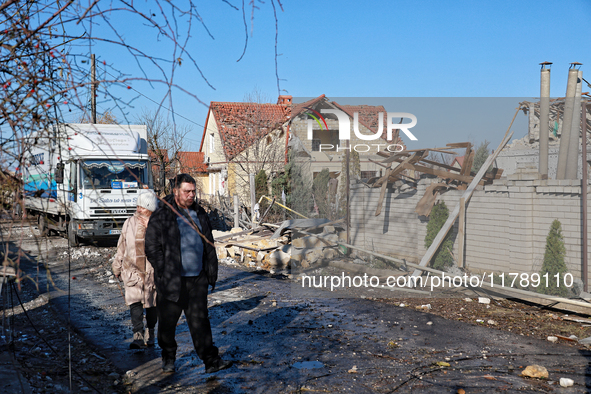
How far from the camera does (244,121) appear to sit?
2625cm

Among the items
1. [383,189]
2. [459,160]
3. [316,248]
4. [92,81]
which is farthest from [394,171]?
[92,81]

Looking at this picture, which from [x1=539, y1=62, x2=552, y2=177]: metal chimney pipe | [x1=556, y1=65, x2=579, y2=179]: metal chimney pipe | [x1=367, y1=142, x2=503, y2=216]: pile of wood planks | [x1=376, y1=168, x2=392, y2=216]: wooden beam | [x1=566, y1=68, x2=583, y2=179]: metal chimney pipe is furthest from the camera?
[x1=376, y1=168, x2=392, y2=216]: wooden beam

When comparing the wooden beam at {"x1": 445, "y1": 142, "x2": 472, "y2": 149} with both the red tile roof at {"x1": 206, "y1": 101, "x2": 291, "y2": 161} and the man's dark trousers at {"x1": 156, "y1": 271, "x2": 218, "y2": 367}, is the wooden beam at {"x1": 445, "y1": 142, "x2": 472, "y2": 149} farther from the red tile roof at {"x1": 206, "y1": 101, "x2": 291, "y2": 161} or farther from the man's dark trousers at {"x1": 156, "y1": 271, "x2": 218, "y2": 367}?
the red tile roof at {"x1": 206, "y1": 101, "x2": 291, "y2": 161}

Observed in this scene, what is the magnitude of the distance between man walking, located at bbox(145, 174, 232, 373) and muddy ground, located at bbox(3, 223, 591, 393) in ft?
1.25

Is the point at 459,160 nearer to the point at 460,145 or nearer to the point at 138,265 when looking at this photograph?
the point at 460,145

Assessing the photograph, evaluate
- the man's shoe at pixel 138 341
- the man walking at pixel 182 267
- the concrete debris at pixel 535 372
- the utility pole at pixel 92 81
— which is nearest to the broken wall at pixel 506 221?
the concrete debris at pixel 535 372

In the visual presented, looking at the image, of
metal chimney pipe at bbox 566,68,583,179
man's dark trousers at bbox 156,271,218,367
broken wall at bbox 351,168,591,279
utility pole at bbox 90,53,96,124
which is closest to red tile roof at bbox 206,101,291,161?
broken wall at bbox 351,168,591,279

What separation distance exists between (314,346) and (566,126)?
6.78 metres

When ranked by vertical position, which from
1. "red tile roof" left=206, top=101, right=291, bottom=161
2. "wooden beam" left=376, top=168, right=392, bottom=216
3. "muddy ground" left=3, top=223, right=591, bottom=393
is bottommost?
"muddy ground" left=3, top=223, right=591, bottom=393

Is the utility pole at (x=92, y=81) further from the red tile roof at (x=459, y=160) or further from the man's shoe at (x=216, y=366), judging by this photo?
the red tile roof at (x=459, y=160)

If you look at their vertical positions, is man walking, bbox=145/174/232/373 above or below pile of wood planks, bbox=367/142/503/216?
below

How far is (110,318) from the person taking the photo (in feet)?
23.4

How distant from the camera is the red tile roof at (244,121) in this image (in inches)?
966

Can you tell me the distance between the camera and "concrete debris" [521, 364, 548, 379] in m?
4.57
